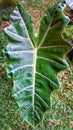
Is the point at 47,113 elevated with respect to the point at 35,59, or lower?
lower

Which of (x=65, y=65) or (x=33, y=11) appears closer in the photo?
(x=65, y=65)

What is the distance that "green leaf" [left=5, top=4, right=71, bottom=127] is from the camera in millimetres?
1855

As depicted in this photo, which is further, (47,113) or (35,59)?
(47,113)

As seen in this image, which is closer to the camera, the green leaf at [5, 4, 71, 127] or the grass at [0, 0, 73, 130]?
the green leaf at [5, 4, 71, 127]

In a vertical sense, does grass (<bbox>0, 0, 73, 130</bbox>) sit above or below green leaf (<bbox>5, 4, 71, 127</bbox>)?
below

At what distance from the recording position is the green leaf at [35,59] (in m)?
1.86

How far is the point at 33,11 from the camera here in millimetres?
3791

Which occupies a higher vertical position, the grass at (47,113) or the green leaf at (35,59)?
the green leaf at (35,59)

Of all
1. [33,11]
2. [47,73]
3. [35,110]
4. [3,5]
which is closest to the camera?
[35,110]

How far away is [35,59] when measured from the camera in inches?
79.8

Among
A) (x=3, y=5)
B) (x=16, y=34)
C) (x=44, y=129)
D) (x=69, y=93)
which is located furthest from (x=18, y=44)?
(x=69, y=93)

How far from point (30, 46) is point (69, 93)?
1035 millimetres

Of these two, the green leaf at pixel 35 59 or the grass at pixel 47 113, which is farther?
the grass at pixel 47 113

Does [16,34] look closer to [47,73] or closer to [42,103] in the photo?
[47,73]
